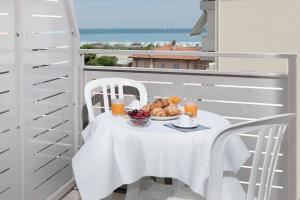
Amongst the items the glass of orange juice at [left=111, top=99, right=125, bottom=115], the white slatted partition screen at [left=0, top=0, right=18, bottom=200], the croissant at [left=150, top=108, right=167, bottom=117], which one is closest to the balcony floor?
the white slatted partition screen at [left=0, top=0, right=18, bottom=200]

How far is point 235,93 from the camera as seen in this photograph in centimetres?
289

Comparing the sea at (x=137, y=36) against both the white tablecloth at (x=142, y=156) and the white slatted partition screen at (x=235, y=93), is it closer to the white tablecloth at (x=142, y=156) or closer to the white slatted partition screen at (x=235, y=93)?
the white slatted partition screen at (x=235, y=93)

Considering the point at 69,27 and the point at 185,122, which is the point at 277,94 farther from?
the point at 69,27

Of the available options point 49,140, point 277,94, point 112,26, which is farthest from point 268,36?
point 112,26

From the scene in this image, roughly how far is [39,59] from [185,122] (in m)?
1.16

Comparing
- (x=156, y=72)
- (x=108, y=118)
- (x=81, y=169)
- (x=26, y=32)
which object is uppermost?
(x=26, y=32)

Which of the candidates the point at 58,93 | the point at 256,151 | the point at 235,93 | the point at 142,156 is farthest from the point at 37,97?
the point at 256,151

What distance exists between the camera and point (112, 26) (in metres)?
34.9

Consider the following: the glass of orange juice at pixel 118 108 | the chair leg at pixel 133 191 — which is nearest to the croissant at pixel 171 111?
the glass of orange juice at pixel 118 108

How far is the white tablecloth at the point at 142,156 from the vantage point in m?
2.00

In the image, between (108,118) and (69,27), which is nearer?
(108,118)

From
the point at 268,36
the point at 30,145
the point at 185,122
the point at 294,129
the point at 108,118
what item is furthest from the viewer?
the point at 268,36

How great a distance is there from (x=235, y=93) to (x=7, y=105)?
5.26ft

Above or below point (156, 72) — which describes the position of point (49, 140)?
below
